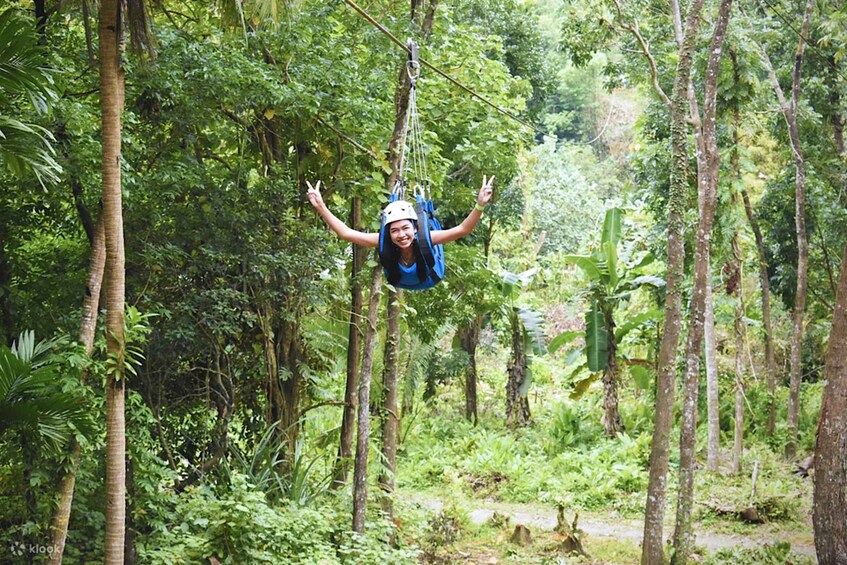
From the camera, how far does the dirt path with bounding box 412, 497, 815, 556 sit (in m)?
10.1

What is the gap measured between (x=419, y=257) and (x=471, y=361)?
33.0ft

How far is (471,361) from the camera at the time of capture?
1598 centimetres

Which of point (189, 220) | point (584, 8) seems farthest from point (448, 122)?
point (189, 220)

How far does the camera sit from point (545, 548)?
10.1 meters

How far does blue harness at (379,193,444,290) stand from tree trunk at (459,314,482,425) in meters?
9.12

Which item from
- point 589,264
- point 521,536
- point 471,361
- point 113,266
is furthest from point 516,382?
point 113,266

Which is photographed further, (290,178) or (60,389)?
(290,178)

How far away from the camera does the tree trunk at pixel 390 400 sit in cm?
852

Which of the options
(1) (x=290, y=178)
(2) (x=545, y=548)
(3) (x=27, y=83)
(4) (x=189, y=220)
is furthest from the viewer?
(2) (x=545, y=548)

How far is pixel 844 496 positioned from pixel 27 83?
761 cm

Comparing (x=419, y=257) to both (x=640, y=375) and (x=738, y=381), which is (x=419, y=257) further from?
(x=640, y=375)

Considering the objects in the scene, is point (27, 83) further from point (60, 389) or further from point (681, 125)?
point (681, 125)

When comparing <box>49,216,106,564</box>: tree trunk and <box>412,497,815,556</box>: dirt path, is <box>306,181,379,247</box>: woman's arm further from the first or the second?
<box>412,497,815,556</box>: dirt path

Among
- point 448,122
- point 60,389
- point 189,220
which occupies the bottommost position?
point 60,389
